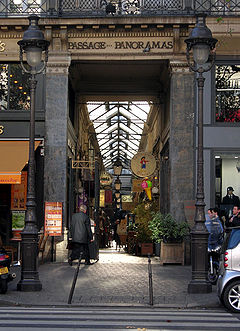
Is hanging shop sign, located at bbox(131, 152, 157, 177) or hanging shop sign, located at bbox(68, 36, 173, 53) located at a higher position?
hanging shop sign, located at bbox(68, 36, 173, 53)

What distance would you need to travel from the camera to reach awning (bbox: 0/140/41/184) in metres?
19.4

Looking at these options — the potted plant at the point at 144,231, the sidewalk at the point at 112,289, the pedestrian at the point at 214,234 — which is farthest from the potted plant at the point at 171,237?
the pedestrian at the point at 214,234

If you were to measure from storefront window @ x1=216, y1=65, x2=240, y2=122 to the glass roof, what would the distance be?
7.41 metres

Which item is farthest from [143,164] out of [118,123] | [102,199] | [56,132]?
[118,123]

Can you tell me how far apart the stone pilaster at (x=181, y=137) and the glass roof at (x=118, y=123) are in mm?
7519

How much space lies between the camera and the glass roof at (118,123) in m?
34.0

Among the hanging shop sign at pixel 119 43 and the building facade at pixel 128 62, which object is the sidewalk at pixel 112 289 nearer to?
the building facade at pixel 128 62

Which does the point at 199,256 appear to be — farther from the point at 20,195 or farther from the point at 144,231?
the point at 144,231

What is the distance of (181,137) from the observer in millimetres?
20844

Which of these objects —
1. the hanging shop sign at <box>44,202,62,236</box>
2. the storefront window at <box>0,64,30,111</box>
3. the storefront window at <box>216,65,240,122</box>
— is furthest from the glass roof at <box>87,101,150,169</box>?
the hanging shop sign at <box>44,202,62,236</box>

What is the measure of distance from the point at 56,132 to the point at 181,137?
393 cm

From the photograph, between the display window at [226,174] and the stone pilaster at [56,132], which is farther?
the display window at [226,174]

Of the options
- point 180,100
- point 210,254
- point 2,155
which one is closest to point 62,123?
point 2,155

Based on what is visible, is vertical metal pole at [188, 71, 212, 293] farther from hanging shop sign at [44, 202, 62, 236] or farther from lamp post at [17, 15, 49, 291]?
hanging shop sign at [44, 202, 62, 236]
